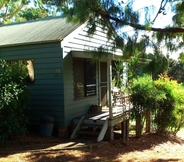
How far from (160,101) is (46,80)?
444 cm

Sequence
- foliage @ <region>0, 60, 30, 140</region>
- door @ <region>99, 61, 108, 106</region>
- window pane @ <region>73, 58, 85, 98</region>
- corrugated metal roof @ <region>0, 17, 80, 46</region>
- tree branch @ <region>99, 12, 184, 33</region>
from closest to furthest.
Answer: tree branch @ <region>99, 12, 184, 33</region>, foliage @ <region>0, 60, 30, 140</region>, corrugated metal roof @ <region>0, 17, 80, 46</region>, window pane @ <region>73, 58, 85, 98</region>, door @ <region>99, 61, 108, 106</region>

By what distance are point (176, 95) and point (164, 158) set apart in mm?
3400

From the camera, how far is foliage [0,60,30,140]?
21.0 feet

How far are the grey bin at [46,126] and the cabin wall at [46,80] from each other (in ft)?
0.99

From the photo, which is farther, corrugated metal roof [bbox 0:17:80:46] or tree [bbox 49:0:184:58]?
corrugated metal roof [bbox 0:17:80:46]

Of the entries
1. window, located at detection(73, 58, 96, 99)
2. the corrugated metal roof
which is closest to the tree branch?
the corrugated metal roof

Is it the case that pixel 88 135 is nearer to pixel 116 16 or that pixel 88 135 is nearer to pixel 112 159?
pixel 112 159

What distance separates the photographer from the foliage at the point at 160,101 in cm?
820

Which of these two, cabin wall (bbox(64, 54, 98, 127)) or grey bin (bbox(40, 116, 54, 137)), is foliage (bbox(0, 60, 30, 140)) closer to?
grey bin (bbox(40, 116, 54, 137))

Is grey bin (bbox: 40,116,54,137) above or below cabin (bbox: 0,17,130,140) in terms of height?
below

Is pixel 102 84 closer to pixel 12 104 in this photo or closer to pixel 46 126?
pixel 46 126

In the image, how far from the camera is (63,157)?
221 inches

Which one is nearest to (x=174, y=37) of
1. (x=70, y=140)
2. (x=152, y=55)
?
(x=152, y=55)

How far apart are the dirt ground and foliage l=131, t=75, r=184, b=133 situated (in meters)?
1.39
